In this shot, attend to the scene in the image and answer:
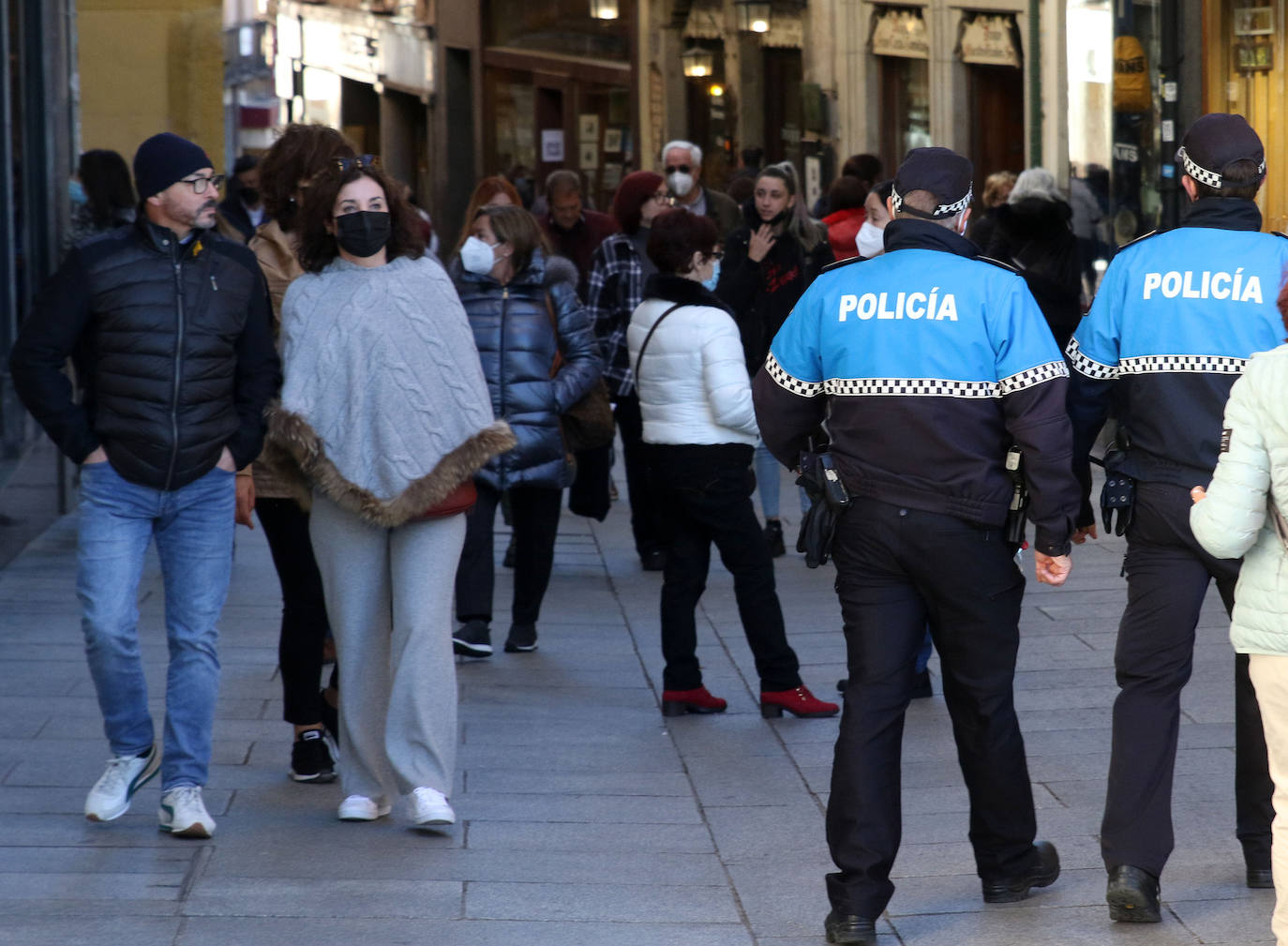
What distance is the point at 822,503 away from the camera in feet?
16.0

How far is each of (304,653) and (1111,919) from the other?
2.55 m

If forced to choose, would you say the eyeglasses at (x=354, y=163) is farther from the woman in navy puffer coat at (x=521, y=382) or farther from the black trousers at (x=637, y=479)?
the black trousers at (x=637, y=479)

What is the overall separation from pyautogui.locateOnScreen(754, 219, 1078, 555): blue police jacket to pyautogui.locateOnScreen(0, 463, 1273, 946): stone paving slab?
3.42 ft

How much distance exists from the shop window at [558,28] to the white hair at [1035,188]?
1723 centimetres

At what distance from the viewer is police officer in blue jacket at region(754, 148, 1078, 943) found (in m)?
4.72

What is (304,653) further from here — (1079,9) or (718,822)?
(1079,9)

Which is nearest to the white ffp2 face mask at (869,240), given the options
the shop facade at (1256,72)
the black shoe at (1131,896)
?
the shop facade at (1256,72)

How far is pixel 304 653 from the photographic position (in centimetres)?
617

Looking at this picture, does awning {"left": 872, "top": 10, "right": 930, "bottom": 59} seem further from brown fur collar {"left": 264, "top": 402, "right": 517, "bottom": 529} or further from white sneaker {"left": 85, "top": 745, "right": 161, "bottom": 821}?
white sneaker {"left": 85, "top": 745, "right": 161, "bottom": 821}

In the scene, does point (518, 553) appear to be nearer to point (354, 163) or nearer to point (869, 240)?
point (869, 240)

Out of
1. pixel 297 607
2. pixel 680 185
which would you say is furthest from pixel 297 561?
pixel 680 185

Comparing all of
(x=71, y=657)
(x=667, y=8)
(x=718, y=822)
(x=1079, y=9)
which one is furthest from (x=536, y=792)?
(x=667, y=8)

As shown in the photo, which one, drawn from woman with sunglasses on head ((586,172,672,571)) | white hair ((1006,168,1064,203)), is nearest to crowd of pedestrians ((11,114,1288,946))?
woman with sunglasses on head ((586,172,672,571))

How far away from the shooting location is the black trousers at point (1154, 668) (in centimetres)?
481
